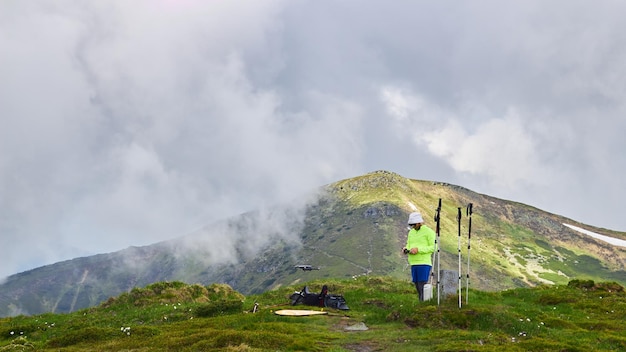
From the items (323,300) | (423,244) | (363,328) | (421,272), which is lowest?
(363,328)

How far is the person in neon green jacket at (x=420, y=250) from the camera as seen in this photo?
24.0 meters

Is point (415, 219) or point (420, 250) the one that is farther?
point (415, 219)

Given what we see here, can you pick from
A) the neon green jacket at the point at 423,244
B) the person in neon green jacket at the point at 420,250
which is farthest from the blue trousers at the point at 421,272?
the neon green jacket at the point at 423,244

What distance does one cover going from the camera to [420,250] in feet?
78.9

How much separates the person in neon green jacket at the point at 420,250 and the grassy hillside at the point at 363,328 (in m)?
1.43

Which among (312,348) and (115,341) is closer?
(312,348)

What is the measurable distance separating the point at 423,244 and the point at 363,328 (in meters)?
5.73

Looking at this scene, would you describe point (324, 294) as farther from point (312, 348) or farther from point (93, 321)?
point (93, 321)

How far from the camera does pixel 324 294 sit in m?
27.1

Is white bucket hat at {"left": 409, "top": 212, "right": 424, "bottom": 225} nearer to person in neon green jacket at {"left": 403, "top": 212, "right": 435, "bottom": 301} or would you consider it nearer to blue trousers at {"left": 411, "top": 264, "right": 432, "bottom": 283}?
person in neon green jacket at {"left": 403, "top": 212, "right": 435, "bottom": 301}

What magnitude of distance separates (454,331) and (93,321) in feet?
67.9

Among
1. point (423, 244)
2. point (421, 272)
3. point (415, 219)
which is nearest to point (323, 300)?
point (421, 272)

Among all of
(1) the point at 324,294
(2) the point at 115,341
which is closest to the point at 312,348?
(2) the point at 115,341

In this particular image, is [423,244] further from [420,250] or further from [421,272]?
[421,272]
